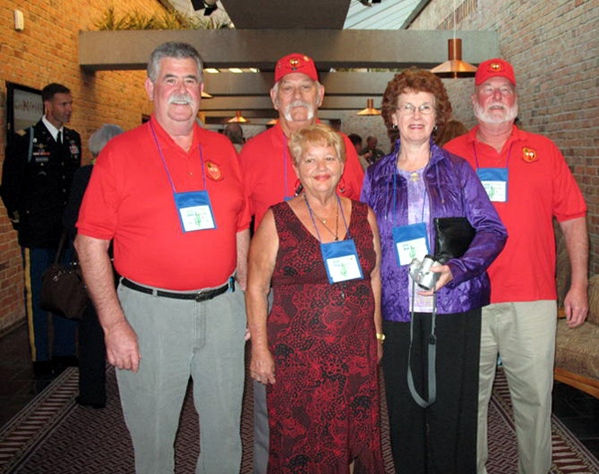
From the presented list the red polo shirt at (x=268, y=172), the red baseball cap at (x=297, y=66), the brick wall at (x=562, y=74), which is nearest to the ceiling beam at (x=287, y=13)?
the brick wall at (x=562, y=74)

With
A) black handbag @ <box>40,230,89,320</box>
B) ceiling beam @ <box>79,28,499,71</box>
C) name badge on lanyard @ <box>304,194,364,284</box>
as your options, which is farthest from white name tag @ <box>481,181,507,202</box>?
ceiling beam @ <box>79,28,499,71</box>

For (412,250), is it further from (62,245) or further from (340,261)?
(62,245)

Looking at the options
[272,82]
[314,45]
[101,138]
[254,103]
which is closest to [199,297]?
[101,138]

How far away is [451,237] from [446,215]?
10cm

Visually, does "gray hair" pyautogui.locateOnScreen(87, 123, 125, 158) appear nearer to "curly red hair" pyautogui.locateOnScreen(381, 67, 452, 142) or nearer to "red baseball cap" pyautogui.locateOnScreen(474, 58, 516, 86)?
"curly red hair" pyautogui.locateOnScreen(381, 67, 452, 142)

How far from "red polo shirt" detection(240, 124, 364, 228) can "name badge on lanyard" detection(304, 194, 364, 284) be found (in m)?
0.55

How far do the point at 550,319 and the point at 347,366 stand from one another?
94 centimetres

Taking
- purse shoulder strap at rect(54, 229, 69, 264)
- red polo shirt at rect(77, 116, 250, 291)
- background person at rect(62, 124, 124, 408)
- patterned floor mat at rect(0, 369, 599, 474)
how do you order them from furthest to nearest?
purse shoulder strap at rect(54, 229, 69, 264), background person at rect(62, 124, 124, 408), patterned floor mat at rect(0, 369, 599, 474), red polo shirt at rect(77, 116, 250, 291)

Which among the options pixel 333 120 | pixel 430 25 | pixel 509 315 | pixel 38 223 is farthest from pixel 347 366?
pixel 333 120

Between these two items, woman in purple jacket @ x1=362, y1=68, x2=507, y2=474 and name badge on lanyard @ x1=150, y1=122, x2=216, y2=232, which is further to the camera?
woman in purple jacket @ x1=362, y1=68, x2=507, y2=474

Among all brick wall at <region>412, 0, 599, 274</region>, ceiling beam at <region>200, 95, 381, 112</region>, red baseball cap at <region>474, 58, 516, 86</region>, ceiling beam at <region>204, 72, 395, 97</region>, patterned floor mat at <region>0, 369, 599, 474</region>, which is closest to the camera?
red baseball cap at <region>474, 58, 516, 86</region>

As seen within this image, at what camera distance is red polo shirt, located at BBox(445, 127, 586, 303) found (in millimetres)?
2254

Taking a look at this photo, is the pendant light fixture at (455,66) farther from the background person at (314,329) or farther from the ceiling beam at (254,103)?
the ceiling beam at (254,103)

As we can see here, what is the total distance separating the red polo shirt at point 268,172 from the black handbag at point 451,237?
2.22 feet
